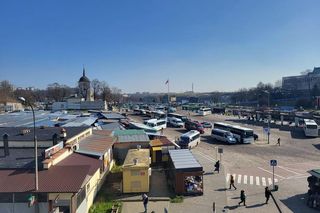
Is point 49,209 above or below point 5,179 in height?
below

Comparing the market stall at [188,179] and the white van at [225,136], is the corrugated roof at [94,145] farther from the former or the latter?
the white van at [225,136]

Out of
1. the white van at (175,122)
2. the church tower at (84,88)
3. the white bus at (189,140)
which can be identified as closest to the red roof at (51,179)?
the white bus at (189,140)

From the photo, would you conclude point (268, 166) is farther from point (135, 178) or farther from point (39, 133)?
point (39, 133)

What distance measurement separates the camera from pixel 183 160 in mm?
26547

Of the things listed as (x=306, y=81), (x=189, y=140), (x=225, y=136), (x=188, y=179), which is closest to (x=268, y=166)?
(x=189, y=140)

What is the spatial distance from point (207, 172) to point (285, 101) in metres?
142

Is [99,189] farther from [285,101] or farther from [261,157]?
[285,101]

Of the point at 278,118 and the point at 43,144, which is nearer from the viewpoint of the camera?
the point at 43,144

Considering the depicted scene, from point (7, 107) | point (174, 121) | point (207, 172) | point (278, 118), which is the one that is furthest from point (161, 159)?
point (7, 107)

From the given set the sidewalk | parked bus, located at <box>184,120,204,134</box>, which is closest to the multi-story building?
parked bus, located at <box>184,120,204,134</box>

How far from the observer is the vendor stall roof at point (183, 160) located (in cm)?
2471

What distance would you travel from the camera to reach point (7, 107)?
105m

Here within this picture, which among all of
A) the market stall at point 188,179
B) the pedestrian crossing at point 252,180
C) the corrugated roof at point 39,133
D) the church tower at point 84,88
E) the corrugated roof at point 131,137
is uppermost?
the church tower at point 84,88

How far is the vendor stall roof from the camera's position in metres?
24.7
